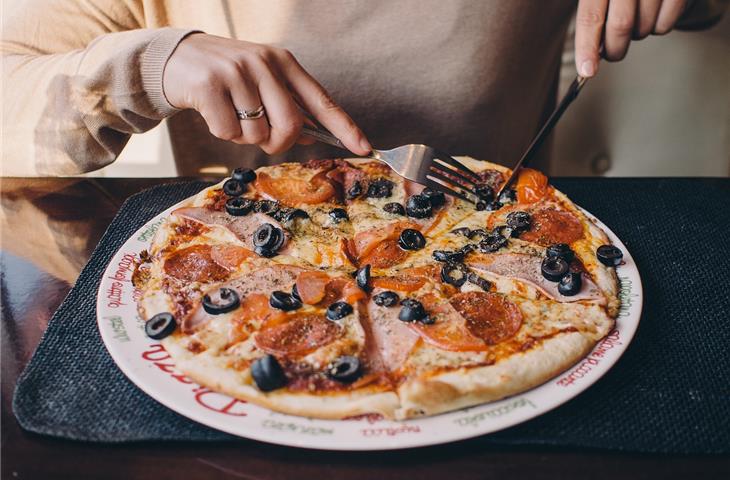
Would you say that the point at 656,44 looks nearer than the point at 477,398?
No

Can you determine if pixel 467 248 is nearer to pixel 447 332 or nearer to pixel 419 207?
pixel 419 207

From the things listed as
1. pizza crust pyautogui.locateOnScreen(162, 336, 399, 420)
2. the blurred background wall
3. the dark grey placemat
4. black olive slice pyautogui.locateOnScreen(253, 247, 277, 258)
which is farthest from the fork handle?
the blurred background wall

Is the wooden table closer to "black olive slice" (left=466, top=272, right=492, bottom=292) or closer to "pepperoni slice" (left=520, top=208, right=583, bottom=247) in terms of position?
"black olive slice" (left=466, top=272, right=492, bottom=292)

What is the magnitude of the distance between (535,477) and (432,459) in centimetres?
21

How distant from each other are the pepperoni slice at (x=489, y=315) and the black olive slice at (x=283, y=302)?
41 cm

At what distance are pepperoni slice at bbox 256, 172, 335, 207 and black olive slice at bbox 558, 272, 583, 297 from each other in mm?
832

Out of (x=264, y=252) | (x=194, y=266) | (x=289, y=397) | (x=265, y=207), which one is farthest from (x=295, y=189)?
(x=289, y=397)

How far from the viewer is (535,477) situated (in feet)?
4.36

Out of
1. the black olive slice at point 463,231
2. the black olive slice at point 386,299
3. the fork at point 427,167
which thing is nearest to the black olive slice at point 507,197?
the fork at point 427,167

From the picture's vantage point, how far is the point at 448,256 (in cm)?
188

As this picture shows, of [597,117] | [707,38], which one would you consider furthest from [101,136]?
[707,38]

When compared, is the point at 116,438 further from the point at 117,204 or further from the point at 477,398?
the point at 117,204

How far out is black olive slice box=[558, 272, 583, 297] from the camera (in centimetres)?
173

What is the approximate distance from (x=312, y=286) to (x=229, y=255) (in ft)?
1.04
